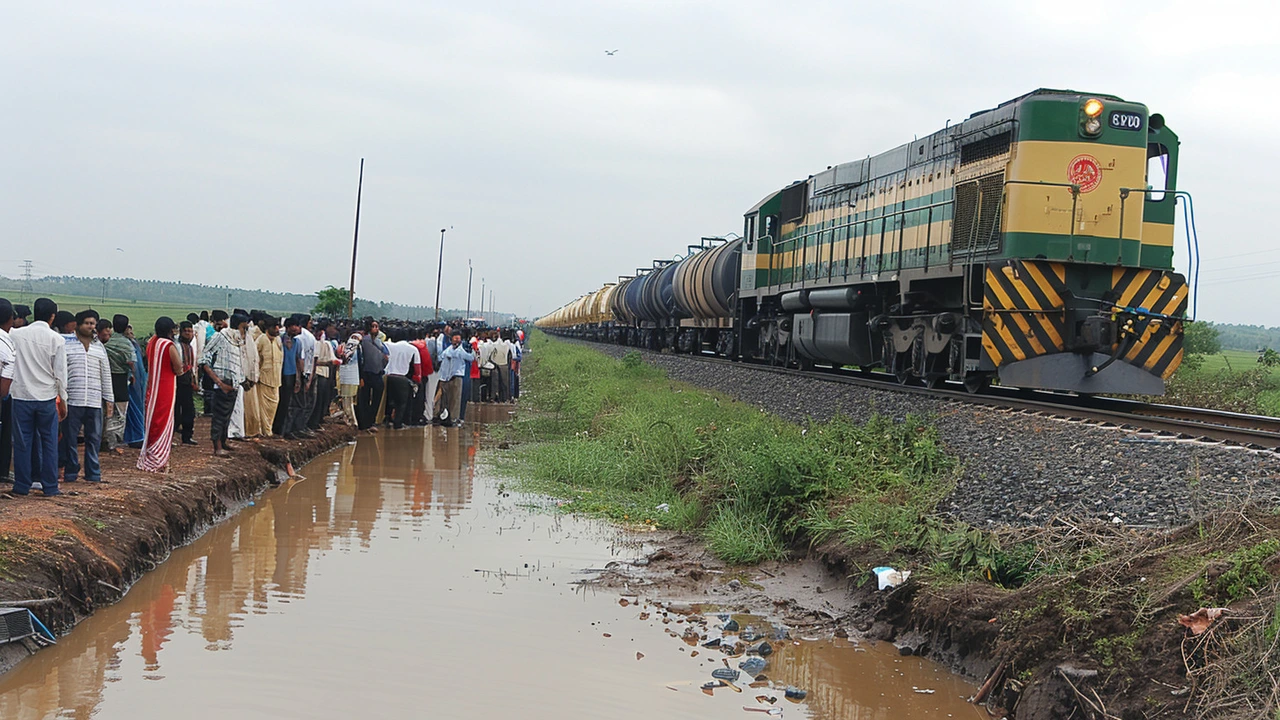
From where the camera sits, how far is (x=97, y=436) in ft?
31.8

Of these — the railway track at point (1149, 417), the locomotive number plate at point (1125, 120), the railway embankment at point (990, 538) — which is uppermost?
the locomotive number plate at point (1125, 120)

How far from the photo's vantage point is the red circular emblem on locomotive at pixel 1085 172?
1304cm

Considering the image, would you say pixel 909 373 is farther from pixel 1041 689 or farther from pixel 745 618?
pixel 1041 689

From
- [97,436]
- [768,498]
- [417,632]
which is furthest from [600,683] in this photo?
[97,436]

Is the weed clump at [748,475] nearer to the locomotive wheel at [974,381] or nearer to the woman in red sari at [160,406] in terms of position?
the locomotive wheel at [974,381]

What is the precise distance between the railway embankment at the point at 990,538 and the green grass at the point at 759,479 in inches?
1.0

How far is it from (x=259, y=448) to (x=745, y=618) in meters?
7.65

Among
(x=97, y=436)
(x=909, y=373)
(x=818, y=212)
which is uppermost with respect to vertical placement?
(x=818, y=212)

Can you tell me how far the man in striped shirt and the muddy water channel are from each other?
127 cm

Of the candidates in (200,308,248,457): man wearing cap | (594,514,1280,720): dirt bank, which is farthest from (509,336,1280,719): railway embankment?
(200,308,248,457): man wearing cap

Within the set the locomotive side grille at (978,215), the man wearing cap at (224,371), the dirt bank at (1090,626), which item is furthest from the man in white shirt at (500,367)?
the dirt bank at (1090,626)

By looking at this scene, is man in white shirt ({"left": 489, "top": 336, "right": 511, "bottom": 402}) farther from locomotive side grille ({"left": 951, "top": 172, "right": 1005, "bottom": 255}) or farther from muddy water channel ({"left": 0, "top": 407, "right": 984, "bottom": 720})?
muddy water channel ({"left": 0, "top": 407, "right": 984, "bottom": 720})

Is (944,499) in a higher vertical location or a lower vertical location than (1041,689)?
higher

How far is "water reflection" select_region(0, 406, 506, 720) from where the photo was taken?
5906 mm
